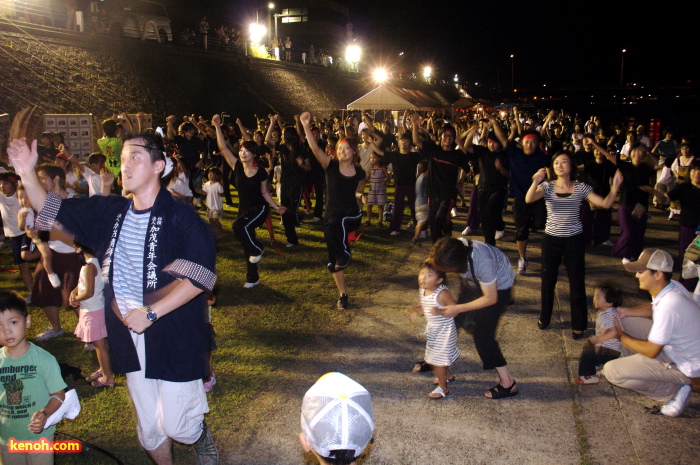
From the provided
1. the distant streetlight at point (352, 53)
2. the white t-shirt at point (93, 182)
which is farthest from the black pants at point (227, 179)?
the distant streetlight at point (352, 53)

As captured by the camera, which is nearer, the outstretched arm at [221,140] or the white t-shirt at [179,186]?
the outstretched arm at [221,140]

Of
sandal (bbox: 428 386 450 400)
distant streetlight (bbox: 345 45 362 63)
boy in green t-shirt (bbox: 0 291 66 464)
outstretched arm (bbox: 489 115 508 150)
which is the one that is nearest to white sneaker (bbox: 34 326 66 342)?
boy in green t-shirt (bbox: 0 291 66 464)

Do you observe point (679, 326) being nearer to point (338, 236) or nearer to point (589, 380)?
point (589, 380)

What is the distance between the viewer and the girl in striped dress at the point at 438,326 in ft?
13.7

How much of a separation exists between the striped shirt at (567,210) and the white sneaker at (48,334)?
559cm

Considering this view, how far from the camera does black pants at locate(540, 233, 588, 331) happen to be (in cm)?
550

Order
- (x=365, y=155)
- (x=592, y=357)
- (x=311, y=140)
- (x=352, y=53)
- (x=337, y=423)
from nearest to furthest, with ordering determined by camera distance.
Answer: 1. (x=337, y=423)
2. (x=592, y=357)
3. (x=311, y=140)
4. (x=365, y=155)
5. (x=352, y=53)

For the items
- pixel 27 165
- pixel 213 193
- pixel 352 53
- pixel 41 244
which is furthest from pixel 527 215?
pixel 352 53

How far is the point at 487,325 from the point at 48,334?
185 inches

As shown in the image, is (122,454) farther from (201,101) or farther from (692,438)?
(201,101)

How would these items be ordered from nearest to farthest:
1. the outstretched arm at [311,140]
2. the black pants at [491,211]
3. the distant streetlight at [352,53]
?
the outstretched arm at [311,140] → the black pants at [491,211] → the distant streetlight at [352,53]

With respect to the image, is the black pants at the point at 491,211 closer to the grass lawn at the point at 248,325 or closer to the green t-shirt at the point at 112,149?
the grass lawn at the point at 248,325

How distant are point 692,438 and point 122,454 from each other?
13.8 ft

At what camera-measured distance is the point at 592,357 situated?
15.2 feet
